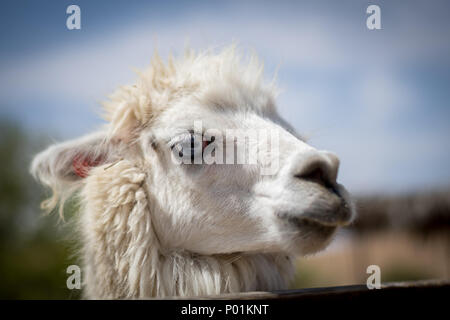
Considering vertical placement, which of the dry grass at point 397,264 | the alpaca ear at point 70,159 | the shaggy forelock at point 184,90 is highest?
the shaggy forelock at point 184,90

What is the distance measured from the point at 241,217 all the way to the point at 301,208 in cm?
37

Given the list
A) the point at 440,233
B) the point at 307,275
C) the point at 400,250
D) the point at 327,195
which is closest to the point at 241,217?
the point at 327,195

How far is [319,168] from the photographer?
1.77 m

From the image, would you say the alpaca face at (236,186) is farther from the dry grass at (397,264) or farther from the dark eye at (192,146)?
the dry grass at (397,264)

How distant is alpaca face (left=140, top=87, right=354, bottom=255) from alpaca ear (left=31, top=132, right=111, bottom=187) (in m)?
0.30

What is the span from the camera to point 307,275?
610 inches

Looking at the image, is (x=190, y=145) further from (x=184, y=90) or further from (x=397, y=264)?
(x=397, y=264)

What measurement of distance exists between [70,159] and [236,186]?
1056 millimetres

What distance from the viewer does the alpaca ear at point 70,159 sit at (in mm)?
2232

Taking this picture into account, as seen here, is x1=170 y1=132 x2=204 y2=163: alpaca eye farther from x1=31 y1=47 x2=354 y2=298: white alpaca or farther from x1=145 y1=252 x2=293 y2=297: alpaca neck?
x1=145 y1=252 x2=293 y2=297: alpaca neck

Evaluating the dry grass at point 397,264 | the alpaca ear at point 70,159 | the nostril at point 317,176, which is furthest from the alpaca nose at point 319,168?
the dry grass at point 397,264

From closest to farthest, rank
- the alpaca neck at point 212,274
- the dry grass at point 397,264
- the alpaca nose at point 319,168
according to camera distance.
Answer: the alpaca nose at point 319,168
the alpaca neck at point 212,274
the dry grass at point 397,264

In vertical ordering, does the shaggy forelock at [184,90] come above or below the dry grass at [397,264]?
above
